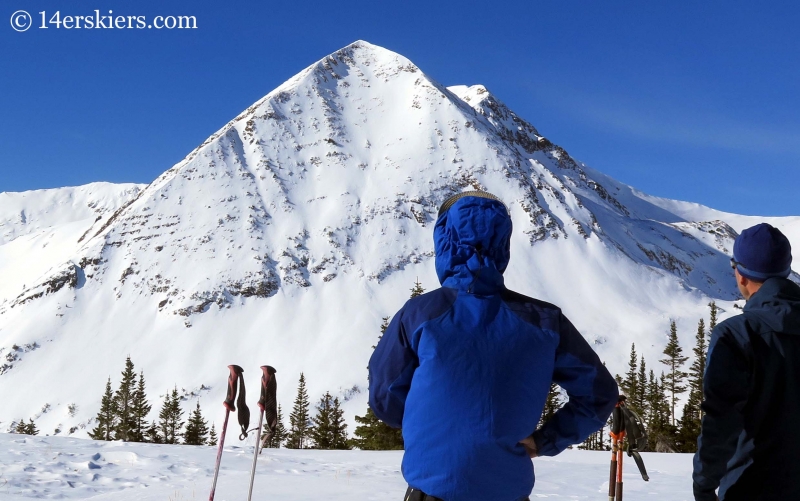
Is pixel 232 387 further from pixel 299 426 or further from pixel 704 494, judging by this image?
pixel 299 426

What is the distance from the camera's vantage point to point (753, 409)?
12.1 ft

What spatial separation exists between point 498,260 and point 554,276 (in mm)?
146603

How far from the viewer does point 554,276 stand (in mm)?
146000

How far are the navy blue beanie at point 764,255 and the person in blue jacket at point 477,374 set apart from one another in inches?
51.5

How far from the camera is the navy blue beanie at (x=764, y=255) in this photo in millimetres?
3922

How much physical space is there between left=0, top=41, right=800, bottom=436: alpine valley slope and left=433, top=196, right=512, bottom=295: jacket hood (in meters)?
94.8

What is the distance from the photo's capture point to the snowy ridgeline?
31.3 ft

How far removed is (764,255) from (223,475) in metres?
9.73

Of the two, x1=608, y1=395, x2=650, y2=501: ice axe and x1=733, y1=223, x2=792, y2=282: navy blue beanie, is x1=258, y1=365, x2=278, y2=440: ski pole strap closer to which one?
x1=608, y1=395, x2=650, y2=501: ice axe


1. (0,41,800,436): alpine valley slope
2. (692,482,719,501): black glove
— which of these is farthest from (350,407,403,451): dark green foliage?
(0,41,800,436): alpine valley slope

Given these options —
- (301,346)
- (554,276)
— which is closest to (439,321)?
(301,346)

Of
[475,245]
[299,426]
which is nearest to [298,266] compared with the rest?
[299,426]

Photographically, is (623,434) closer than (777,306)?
No

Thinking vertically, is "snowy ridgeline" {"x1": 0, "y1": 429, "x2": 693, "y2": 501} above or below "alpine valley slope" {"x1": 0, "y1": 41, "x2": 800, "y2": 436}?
below
